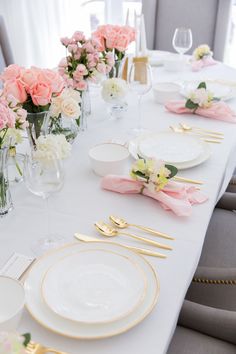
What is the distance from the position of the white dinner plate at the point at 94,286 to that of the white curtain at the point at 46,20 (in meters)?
2.86

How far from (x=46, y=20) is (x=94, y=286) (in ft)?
10.7

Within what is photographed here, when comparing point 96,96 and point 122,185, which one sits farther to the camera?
point 96,96

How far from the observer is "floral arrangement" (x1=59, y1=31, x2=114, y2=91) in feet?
4.25

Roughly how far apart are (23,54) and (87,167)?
253 centimetres

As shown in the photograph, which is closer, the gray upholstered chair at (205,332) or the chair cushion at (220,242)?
the gray upholstered chair at (205,332)

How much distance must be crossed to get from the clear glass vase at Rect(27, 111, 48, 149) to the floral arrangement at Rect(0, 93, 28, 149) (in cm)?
6

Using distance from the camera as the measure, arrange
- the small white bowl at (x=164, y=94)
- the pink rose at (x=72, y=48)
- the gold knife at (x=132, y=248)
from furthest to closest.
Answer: the small white bowl at (x=164, y=94)
the pink rose at (x=72, y=48)
the gold knife at (x=132, y=248)

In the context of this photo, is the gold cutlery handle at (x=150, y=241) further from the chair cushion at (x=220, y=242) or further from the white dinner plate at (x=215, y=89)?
the white dinner plate at (x=215, y=89)

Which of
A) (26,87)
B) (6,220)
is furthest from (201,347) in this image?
(26,87)

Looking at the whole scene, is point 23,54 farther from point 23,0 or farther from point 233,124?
point 233,124

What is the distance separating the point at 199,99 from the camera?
152 centimetres

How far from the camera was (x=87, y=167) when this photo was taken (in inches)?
47.2

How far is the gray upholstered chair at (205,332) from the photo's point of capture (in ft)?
2.94

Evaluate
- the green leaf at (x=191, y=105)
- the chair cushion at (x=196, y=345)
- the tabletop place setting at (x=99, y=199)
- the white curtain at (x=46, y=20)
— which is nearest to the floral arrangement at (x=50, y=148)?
the tabletop place setting at (x=99, y=199)
